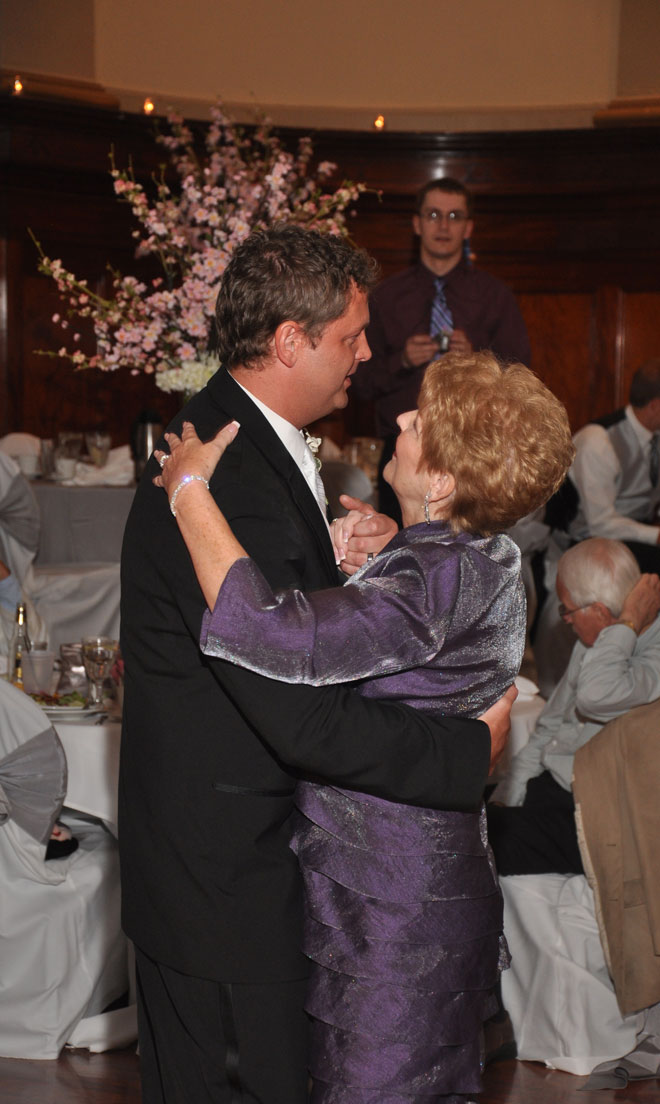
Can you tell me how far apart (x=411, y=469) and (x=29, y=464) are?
4.28 m

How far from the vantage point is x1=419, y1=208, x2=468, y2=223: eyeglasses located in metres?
4.72

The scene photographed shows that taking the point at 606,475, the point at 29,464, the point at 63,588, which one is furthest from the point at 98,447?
the point at 606,475

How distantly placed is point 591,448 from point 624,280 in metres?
2.43

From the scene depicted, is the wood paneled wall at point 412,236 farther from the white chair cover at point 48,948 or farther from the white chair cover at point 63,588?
the white chair cover at point 48,948

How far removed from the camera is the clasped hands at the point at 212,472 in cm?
151

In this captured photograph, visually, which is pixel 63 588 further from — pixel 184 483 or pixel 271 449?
pixel 184 483

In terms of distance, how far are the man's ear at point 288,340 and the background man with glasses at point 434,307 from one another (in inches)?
119

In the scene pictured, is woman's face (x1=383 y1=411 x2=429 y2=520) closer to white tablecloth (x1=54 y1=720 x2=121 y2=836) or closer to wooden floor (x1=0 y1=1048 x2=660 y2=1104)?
white tablecloth (x1=54 y1=720 x2=121 y2=836)

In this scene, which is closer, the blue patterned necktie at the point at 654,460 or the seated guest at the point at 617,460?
the seated guest at the point at 617,460

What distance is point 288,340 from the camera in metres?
1.66

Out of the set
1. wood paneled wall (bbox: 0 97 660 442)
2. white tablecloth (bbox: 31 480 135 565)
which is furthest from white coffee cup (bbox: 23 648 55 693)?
wood paneled wall (bbox: 0 97 660 442)

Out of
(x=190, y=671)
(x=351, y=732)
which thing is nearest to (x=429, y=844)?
(x=351, y=732)

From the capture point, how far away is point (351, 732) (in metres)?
1.49

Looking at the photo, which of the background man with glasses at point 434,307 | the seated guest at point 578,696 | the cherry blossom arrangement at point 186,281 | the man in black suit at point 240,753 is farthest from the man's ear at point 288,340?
the background man with glasses at point 434,307
